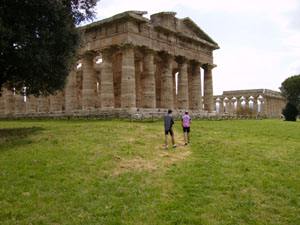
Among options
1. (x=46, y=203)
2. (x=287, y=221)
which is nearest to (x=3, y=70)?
(x=46, y=203)

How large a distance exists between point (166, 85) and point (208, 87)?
10.5 meters

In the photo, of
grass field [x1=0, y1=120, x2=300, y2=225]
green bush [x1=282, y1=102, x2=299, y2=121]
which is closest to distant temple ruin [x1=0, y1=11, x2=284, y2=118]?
grass field [x1=0, y1=120, x2=300, y2=225]

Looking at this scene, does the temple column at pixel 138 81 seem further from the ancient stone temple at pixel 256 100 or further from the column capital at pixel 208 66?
the ancient stone temple at pixel 256 100

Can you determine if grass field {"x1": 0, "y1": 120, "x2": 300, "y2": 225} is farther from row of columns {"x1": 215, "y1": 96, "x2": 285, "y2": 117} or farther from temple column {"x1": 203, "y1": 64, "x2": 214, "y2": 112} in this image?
row of columns {"x1": 215, "y1": 96, "x2": 285, "y2": 117}

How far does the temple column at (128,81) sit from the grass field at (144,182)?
14171 mm

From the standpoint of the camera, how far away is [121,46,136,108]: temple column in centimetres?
2941

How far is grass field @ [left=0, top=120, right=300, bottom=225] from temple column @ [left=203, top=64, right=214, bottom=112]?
26174mm

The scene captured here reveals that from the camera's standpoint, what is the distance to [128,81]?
96.8 ft

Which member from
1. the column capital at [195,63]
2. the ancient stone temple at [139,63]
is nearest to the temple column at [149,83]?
the ancient stone temple at [139,63]

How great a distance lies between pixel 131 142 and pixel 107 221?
29.3ft

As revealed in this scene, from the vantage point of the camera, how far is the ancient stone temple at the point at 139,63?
29906 mm

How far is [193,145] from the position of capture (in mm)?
16094

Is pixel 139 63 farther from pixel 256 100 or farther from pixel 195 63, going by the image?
pixel 256 100

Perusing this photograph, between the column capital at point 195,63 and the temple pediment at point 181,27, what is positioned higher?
the temple pediment at point 181,27
